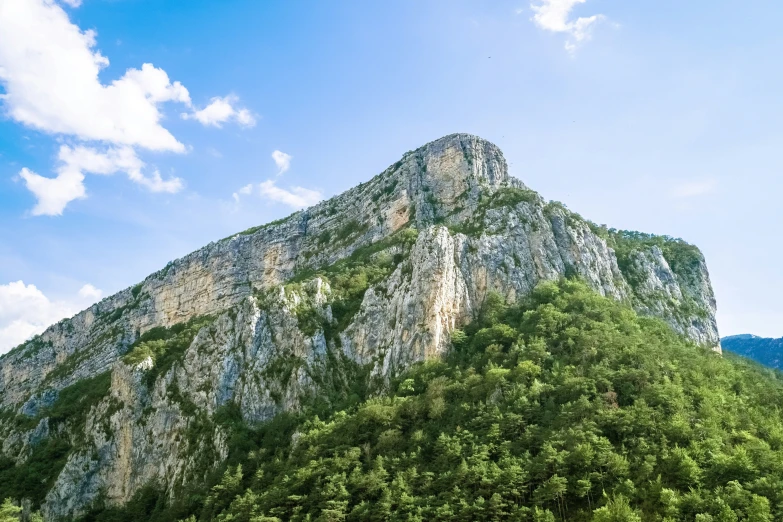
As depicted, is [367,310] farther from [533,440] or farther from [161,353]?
[161,353]

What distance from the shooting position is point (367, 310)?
64.9 metres

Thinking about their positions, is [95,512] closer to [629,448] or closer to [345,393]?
[345,393]

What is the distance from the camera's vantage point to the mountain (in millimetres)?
140875

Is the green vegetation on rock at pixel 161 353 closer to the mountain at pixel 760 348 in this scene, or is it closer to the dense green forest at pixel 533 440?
the dense green forest at pixel 533 440

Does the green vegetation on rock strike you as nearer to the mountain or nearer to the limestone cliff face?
the limestone cliff face

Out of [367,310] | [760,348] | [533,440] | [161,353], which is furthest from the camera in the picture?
[760,348]

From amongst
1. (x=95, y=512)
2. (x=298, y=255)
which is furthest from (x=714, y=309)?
(x=95, y=512)

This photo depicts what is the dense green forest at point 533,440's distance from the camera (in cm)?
3562

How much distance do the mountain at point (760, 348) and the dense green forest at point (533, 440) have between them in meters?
104

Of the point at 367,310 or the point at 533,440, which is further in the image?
the point at 367,310

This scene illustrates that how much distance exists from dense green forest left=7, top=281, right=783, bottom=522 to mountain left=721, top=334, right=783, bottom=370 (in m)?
104

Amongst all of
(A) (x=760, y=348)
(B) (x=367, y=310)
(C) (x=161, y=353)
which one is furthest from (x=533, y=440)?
(A) (x=760, y=348)

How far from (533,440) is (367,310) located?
28.3m

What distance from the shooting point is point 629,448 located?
39.7 m
